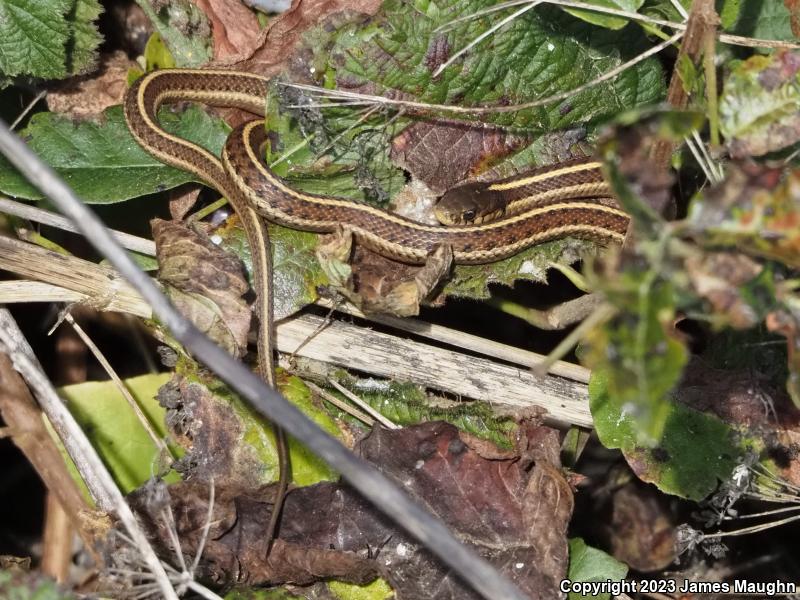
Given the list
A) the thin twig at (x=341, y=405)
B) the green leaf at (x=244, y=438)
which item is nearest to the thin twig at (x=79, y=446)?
the green leaf at (x=244, y=438)

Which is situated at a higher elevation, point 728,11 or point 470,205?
point 728,11

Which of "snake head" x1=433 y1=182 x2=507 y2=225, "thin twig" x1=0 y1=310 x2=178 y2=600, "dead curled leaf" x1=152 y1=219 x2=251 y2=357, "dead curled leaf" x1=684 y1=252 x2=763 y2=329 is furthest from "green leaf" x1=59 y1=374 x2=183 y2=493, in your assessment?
A: "dead curled leaf" x1=684 y1=252 x2=763 y2=329

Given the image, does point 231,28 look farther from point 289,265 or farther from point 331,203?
point 289,265

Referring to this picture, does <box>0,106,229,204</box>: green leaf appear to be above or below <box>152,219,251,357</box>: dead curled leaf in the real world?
above

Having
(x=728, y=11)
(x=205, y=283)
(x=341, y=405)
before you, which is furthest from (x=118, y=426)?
(x=728, y=11)

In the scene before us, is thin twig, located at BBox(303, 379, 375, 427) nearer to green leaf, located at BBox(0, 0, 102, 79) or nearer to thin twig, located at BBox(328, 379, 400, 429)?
thin twig, located at BBox(328, 379, 400, 429)
